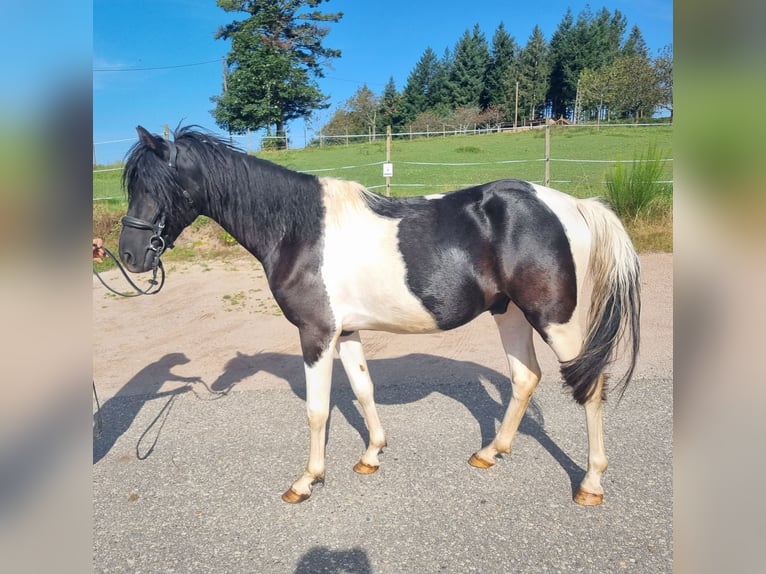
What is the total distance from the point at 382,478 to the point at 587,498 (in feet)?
4.03

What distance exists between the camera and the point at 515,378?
3.31 m

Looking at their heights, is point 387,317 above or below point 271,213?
below

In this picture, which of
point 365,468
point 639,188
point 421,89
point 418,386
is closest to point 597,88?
point 421,89

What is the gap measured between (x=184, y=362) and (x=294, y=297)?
343 cm

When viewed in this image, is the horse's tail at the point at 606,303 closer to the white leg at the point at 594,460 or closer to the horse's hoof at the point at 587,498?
the white leg at the point at 594,460

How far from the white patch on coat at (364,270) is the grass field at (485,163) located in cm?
774

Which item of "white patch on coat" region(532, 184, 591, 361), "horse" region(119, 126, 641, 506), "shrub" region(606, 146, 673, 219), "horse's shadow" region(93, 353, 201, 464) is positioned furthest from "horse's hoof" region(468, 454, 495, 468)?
"shrub" region(606, 146, 673, 219)

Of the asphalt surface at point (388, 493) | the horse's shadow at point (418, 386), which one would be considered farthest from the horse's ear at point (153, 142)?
the horse's shadow at point (418, 386)

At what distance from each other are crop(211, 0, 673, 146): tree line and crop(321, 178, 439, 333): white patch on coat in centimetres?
1974

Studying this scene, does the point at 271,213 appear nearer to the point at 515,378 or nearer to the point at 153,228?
the point at 153,228

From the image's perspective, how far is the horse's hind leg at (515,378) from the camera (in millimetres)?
3260

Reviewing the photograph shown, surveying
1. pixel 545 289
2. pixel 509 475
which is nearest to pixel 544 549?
pixel 509 475
